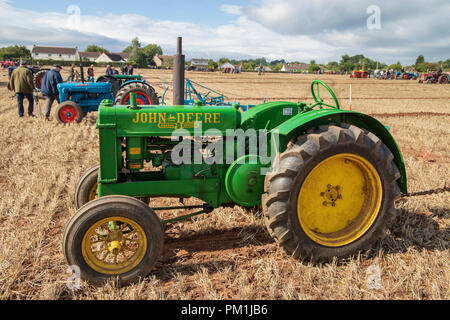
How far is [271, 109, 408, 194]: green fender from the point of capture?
3.33 metres

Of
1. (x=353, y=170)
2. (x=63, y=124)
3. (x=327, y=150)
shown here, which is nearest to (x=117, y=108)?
(x=327, y=150)

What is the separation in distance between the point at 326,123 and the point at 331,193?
71cm

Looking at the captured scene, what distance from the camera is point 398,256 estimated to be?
139 inches

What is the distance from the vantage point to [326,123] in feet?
11.7

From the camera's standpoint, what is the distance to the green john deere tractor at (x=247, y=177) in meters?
3.04

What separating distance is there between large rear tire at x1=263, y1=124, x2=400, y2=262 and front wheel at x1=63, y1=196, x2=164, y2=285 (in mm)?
1070

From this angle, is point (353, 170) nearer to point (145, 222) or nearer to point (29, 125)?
point (145, 222)

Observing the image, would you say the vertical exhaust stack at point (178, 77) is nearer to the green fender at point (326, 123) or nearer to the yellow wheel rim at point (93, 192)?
the yellow wheel rim at point (93, 192)

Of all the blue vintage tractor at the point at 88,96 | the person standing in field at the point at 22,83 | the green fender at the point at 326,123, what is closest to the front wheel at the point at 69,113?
the blue vintage tractor at the point at 88,96

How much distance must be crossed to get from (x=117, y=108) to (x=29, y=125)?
8100 mm

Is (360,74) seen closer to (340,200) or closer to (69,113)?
(69,113)

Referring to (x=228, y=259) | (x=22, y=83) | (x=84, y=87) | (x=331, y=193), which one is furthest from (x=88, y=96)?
(x=331, y=193)

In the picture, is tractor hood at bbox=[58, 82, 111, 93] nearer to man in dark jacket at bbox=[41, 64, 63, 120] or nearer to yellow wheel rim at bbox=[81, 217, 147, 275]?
man in dark jacket at bbox=[41, 64, 63, 120]

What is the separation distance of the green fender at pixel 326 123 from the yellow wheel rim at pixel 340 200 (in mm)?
410
